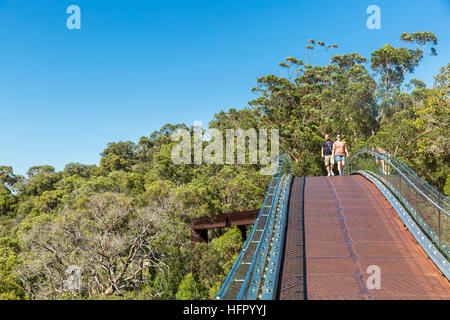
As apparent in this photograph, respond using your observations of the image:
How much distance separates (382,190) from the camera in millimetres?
7074

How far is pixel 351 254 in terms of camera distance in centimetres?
449

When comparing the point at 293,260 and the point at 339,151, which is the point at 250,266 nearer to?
the point at 293,260

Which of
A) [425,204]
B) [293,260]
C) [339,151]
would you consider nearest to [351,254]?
[293,260]

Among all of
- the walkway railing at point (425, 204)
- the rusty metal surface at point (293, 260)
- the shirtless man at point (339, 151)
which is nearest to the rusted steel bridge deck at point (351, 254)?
the rusty metal surface at point (293, 260)

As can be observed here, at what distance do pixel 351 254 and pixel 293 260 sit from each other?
0.86m

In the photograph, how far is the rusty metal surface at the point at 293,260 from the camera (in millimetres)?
3617

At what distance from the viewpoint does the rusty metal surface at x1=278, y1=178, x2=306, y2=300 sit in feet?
11.9

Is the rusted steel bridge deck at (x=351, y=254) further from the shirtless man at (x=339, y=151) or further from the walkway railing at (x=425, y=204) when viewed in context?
the shirtless man at (x=339, y=151)

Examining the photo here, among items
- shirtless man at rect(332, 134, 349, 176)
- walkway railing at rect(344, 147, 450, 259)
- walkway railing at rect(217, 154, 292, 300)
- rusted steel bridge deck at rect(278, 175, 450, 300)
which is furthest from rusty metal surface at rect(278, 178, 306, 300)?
shirtless man at rect(332, 134, 349, 176)

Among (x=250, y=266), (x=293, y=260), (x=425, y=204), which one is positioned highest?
(x=425, y=204)

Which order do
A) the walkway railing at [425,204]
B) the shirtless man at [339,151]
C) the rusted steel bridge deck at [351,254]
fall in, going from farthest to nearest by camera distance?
the shirtless man at [339,151] → the walkway railing at [425,204] → the rusted steel bridge deck at [351,254]

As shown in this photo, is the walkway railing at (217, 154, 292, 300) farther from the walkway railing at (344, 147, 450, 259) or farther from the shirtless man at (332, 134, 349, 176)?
the shirtless man at (332, 134, 349, 176)
